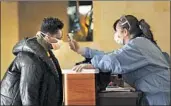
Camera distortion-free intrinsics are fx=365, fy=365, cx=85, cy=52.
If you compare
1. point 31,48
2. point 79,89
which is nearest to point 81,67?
point 79,89

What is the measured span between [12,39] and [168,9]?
93.0 inches

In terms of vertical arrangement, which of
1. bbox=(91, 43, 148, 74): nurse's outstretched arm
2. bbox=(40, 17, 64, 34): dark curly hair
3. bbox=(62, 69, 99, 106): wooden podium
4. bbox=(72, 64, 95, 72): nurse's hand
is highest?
bbox=(40, 17, 64, 34): dark curly hair

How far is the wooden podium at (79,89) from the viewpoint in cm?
178

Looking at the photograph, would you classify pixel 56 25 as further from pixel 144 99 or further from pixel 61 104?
pixel 144 99

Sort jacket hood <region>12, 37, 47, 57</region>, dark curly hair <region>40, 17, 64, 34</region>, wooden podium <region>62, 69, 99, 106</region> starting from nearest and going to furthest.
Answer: wooden podium <region>62, 69, 99, 106</region>, jacket hood <region>12, 37, 47, 57</region>, dark curly hair <region>40, 17, 64, 34</region>

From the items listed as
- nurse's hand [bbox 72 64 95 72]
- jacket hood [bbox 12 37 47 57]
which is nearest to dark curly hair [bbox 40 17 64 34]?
jacket hood [bbox 12 37 47 57]

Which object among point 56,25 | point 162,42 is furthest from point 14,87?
point 162,42

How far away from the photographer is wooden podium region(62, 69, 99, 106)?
70.0 inches

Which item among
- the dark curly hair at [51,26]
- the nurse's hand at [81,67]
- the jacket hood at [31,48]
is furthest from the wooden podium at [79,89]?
the dark curly hair at [51,26]

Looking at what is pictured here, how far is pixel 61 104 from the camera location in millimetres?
2102

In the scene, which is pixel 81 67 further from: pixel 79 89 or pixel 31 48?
pixel 31 48

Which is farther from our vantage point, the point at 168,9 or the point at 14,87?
the point at 168,9

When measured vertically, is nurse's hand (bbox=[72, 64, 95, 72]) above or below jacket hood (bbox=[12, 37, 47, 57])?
below

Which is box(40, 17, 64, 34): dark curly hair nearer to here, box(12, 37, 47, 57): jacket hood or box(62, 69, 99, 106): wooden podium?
box(12, 37, 47, 57): jacket hood
